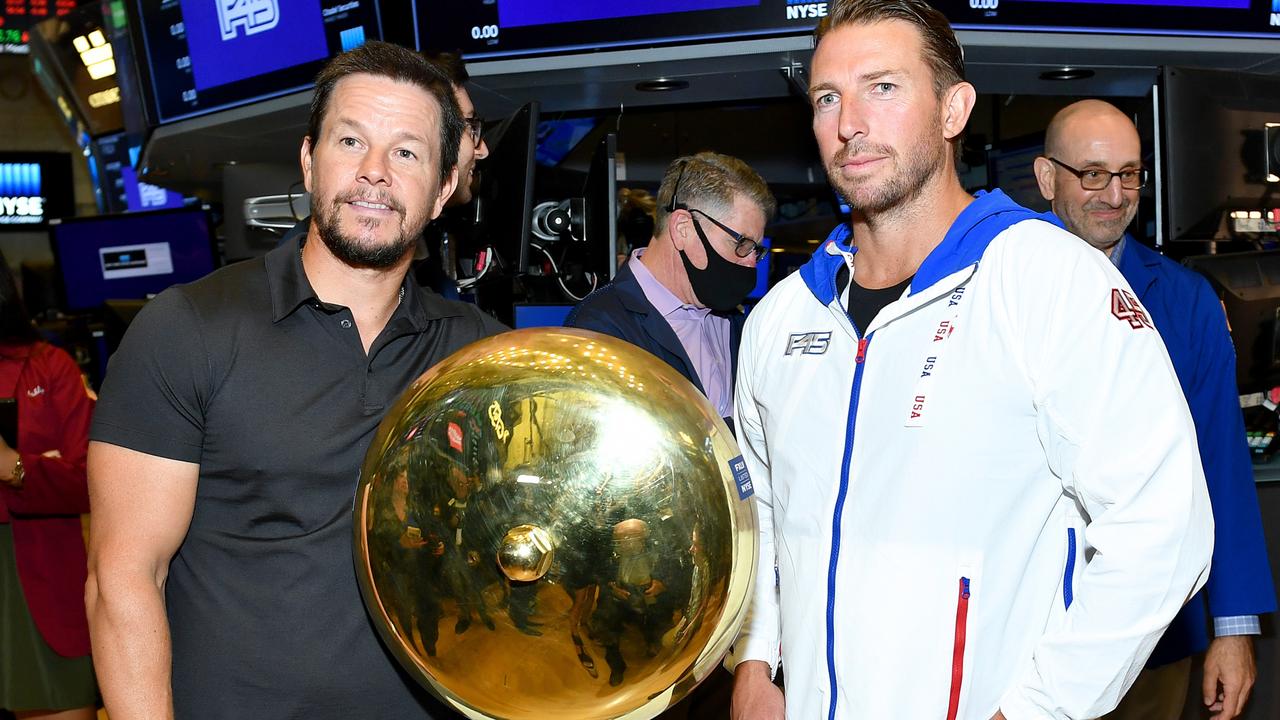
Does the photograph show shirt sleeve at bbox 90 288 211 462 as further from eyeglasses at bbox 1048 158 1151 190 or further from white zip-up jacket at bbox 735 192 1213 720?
eyeglasses at bbox 1048 158 1151 190

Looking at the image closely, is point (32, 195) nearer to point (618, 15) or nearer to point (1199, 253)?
point (618, 15)

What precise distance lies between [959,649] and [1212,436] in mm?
1340

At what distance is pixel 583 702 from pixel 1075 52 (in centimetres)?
262

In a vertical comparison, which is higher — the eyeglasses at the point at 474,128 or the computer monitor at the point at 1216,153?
the eyeglasses at the point at 474,128

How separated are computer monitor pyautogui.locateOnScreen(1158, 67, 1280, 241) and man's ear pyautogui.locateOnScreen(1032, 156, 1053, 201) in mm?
346

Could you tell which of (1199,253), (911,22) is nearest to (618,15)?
(911,22)

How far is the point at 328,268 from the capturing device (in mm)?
1683

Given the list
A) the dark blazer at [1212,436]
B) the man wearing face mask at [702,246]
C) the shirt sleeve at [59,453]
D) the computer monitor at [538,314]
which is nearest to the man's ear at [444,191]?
the man wearing face mask at [702,246]

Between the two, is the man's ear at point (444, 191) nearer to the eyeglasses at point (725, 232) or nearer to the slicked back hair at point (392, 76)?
the slicked back hair at point (392, 76)

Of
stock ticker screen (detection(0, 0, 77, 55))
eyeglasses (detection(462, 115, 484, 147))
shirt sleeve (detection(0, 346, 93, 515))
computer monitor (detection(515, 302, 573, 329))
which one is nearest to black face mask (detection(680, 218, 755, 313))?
computer monitor (detection(515, 302, 573, 329))

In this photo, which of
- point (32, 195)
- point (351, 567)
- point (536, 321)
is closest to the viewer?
point (351, 567)

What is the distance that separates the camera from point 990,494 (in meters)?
1.46

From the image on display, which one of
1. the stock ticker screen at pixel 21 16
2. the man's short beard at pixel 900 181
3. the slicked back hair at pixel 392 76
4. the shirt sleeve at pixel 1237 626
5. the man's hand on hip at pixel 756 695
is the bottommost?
the shirt sleeve at pixel 1237 626

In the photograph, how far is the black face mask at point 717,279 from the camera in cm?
310
